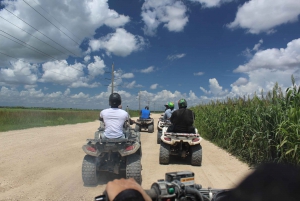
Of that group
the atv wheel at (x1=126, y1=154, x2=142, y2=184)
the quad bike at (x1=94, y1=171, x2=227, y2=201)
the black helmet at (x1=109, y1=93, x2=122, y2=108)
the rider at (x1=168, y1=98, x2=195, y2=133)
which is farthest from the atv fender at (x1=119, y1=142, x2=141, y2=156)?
the quad bike at (x1=94, y1=171, x2=227, y2=201)

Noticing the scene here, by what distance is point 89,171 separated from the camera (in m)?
5.10

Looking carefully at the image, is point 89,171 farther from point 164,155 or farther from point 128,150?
point 164,155

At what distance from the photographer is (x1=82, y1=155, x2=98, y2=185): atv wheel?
510 centimetres

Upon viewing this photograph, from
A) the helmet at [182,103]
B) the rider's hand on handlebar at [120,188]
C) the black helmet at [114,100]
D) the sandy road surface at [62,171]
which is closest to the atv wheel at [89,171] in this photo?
the sandy road surface at [62,171]

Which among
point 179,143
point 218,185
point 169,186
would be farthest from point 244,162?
point 169,186

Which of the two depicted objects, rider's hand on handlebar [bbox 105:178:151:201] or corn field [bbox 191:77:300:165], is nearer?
rider's hand on handlebar [bbox 105:178:151:201]

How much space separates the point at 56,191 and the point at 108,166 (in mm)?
1089

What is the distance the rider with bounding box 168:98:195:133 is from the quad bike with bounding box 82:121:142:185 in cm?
278

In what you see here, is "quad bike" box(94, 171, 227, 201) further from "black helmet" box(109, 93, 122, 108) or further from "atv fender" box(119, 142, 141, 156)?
"black helmet" box(109, 93, 122, 108)

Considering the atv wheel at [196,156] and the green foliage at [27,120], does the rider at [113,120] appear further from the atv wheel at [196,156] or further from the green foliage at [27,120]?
the green foliage at [27,120]

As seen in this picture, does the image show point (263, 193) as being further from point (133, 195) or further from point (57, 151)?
point (57, 151)

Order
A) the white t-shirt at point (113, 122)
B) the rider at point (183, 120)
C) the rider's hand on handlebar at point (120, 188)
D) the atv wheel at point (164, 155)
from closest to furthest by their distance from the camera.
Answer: the rider's hand on handlebar at point (120, 188) < the white t-shirt at point (113, 122) < the atv wheel at point (164, 155) < the rider at point (183, 120)

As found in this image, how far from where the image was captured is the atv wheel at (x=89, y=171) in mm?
5098

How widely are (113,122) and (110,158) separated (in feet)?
2.52
